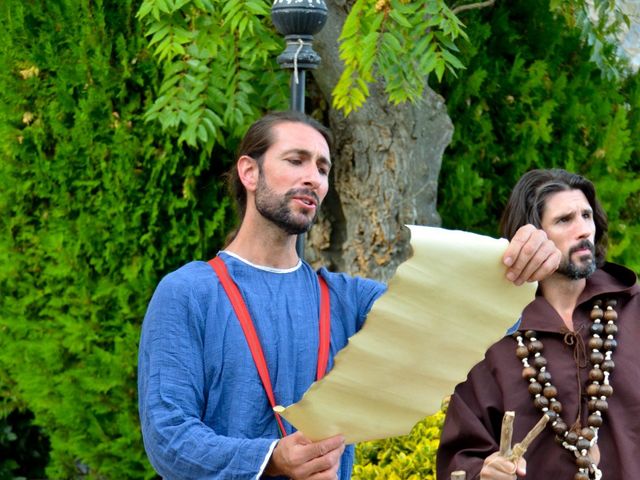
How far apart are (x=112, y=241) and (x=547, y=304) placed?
2.93 meters

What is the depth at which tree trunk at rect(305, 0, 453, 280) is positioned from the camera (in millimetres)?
6137

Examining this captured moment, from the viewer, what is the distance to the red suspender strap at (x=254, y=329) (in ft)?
10.2

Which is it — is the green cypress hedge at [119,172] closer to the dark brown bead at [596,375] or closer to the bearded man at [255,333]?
the dark brown bead at [596,375]

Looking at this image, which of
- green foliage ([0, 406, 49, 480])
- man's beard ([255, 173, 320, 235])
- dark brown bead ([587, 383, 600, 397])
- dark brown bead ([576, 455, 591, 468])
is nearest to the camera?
man's beard ([255, 173, 320, 235])

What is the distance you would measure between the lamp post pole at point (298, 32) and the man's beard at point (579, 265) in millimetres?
1366

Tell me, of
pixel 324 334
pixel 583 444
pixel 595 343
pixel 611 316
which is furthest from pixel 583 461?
pixel 324 334

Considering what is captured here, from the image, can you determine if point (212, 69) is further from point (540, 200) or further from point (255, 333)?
point (255, 333)

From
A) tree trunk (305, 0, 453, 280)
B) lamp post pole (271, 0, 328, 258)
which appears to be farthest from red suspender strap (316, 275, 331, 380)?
tree trunk (305, 0, 453, 280)

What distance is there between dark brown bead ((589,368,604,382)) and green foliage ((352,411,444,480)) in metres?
1.00

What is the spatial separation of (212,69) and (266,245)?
2.68 meters

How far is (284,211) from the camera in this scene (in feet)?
10.6

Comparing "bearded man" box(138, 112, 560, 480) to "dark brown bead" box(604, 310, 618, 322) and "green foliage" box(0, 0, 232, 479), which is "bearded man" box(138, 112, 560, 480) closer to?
"dark brown bead" box(604, 310, 618, 322)

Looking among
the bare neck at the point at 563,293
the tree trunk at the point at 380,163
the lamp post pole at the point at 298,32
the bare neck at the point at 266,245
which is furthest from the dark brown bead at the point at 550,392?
the tree trunk at the point at 380,163

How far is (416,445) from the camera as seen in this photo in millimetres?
4934
